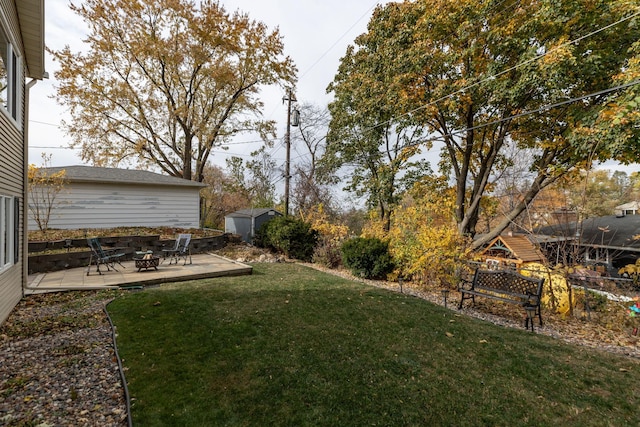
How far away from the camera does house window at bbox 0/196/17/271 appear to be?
434 cm

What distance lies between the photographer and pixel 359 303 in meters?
5.84

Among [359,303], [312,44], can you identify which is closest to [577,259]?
[359,303]

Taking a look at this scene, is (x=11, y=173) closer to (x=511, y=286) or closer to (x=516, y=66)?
(x=511, y=286)

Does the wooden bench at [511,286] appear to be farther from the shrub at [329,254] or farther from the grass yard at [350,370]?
the shrub at [329,254]

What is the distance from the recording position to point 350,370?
10.7 feet

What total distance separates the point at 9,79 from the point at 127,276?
449 centimetres

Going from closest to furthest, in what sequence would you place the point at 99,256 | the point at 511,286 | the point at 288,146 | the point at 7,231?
the point at 7,231
the point at 511,286
the point at 99,256
the point at 288,146

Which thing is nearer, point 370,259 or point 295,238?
point 370,259

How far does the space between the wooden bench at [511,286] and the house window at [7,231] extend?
798 centimetres

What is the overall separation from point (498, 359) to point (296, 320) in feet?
9.39

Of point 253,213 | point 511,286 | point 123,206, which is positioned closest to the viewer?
point 511,286

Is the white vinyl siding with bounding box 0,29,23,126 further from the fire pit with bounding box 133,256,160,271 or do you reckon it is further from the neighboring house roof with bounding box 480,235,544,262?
the neighboring house roof with bounding box 480,235,544,262

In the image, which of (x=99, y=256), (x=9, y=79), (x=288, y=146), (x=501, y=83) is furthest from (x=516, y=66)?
(x=99, y=256)

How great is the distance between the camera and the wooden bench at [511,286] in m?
5.04
